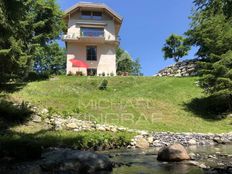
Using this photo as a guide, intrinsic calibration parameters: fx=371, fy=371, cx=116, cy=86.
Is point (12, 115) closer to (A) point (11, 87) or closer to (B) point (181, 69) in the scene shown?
(A) point (11, 87)

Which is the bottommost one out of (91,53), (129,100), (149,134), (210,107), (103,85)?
(149,134)

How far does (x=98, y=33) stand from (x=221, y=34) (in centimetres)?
2521

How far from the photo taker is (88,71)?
56.5 m

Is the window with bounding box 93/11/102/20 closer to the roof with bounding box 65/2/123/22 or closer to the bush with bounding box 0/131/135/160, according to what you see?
the roof with bounding box 65/2/123/22

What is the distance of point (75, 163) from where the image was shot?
1164 centimetres

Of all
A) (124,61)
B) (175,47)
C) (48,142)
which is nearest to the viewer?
(48,142)

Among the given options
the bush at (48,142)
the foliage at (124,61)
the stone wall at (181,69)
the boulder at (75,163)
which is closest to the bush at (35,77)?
the stone wall at (181,69)

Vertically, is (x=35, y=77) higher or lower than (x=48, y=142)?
higher

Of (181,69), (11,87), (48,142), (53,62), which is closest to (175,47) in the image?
(181,69)

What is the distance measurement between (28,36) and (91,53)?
40.7 feet

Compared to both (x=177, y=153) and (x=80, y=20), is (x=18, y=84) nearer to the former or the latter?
(x=80, y=20)

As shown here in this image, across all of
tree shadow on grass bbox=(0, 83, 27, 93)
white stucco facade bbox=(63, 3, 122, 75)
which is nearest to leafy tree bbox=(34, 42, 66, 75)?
white stucco facade bbox=(63, 3, 122, 75)

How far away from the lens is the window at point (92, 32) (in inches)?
2197

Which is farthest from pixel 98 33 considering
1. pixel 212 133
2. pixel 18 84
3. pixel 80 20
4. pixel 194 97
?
pixel 212 133
